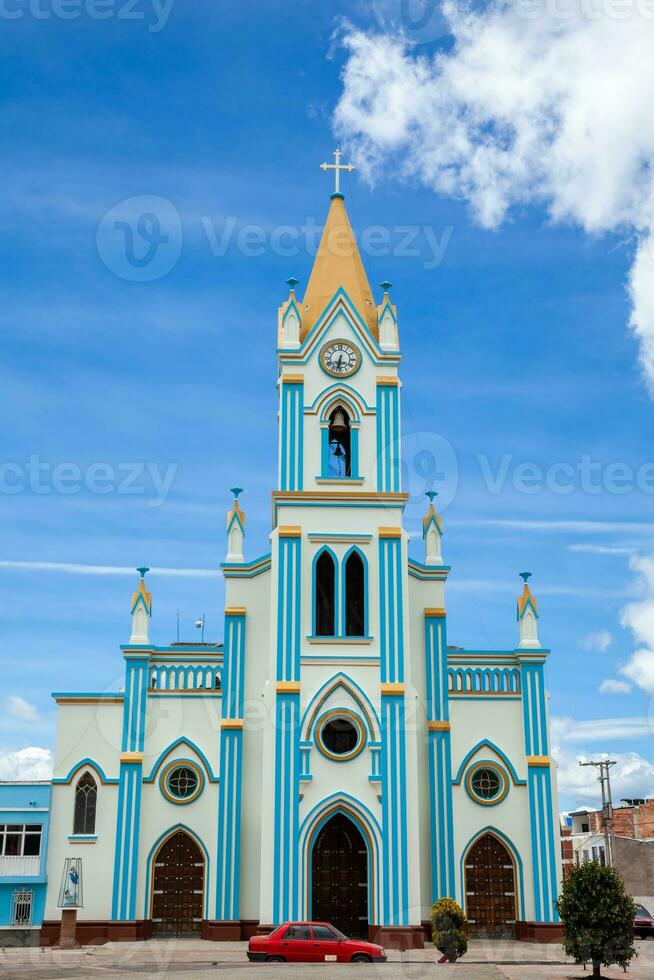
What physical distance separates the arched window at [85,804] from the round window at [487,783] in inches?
441

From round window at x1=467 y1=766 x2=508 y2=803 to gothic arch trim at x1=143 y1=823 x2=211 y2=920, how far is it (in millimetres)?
8063

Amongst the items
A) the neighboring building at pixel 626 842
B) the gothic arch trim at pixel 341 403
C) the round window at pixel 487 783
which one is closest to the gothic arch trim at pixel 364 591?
the gothic arch trim at pixel 341 403

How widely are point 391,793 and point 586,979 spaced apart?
777 cm

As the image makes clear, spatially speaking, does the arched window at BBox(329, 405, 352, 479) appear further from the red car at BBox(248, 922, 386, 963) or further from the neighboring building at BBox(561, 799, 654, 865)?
the neighboring building at BBox(561, 799, 654, 865)

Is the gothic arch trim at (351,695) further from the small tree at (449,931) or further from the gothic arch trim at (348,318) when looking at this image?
the gothic arch trim at (348,318)

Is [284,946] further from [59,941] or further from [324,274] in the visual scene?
[324,274]

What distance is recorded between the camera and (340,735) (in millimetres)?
30906

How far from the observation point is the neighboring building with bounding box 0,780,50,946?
3234 centimetres

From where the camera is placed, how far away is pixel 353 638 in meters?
31.5

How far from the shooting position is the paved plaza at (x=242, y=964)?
22531mm

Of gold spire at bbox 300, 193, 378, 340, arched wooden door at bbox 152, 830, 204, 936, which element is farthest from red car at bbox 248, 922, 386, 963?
gold spire at bbox 300, 193, 378, 340

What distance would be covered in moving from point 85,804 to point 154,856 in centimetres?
260

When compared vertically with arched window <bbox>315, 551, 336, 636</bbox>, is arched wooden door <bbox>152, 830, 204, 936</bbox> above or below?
below

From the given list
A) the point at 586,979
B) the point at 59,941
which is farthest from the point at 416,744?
the point at 59,941
